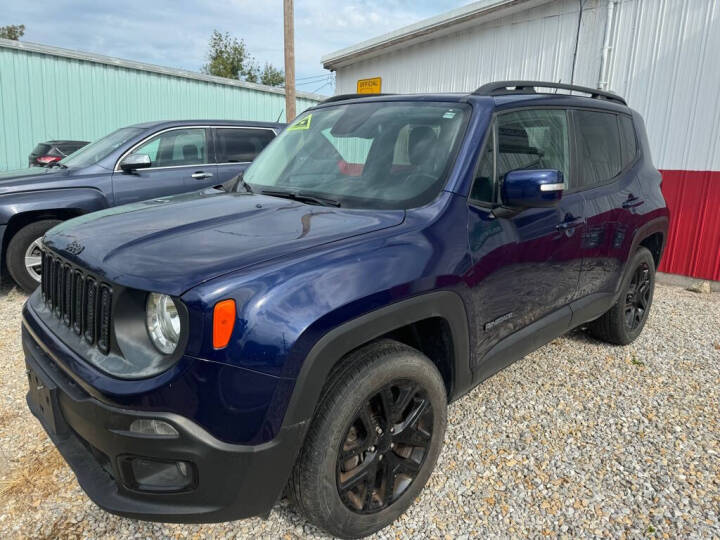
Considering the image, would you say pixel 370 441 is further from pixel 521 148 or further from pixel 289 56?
pixel 289 56

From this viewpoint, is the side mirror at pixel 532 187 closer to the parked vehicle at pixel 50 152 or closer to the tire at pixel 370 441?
the tire at pixel 370 441

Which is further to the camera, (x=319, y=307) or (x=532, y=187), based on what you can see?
(x=532, y=187)

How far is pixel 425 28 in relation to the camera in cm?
932

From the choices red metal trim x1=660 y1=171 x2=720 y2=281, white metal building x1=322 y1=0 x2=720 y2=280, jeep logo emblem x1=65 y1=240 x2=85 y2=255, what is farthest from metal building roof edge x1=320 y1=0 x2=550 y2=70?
jeep logo emblem x1=65 y1=240 x2=85 y2=255

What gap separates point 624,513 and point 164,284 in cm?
225

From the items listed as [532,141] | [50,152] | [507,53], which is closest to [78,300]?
[532,141]

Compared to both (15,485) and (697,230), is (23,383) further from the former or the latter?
(697,230)

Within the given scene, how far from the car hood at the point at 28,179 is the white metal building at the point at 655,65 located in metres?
6.68

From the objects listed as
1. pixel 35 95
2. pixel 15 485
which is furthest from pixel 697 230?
pixel 35 95

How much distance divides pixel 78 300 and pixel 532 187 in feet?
6.61

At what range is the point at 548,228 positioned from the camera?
2820 mm

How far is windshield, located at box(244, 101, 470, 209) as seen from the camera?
2.47 m

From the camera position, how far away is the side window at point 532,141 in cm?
270

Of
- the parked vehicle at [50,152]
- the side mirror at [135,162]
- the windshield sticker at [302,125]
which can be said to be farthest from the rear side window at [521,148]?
the parked vehicle at [50,152]
